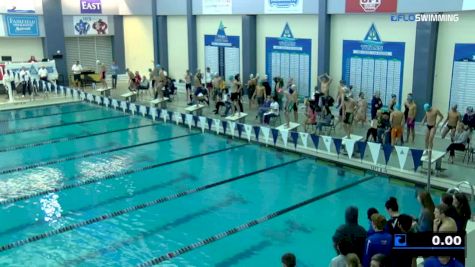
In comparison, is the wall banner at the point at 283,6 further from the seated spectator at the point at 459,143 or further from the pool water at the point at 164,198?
the seated spectator at the point at 459,143

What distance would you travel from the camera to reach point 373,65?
13.8 meters

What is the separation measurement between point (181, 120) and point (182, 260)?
818 cm

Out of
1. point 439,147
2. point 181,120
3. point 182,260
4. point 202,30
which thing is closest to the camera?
point 182,260

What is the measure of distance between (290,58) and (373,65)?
3.19 m

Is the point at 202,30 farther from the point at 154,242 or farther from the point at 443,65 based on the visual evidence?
the point at 154,242

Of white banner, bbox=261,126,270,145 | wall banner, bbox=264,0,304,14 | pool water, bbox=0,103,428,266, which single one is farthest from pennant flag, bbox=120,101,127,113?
white banner, bbox=261,126,270,145

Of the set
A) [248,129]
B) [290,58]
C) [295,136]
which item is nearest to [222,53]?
[290,58]

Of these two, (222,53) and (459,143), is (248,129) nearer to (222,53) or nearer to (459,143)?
(459,143)

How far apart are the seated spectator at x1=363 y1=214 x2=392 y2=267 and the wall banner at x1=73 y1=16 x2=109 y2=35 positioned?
68.0ft

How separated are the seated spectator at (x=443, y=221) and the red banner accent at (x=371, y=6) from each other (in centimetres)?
935

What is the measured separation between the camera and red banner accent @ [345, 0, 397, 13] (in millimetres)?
12789

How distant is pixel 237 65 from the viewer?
59.7 feet

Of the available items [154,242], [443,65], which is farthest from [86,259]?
[443,65]

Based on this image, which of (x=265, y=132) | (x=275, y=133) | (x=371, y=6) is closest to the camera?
(x=275, y=133)
